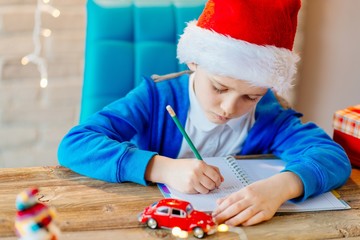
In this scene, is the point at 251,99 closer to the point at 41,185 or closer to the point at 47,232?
the point at 41,185

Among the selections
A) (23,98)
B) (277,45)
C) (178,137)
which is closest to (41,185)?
(178,137)

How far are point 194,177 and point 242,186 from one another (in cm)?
11

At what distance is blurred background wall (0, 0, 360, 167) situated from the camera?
5.65ft

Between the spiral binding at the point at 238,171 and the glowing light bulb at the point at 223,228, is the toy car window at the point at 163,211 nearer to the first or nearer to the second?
the glowing light bulb at the point at 223,228

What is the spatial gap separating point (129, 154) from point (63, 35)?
0.80 metres

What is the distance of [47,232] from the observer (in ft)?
2.23

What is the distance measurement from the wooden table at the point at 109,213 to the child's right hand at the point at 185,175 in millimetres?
29

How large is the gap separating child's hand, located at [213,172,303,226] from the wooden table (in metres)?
0.02

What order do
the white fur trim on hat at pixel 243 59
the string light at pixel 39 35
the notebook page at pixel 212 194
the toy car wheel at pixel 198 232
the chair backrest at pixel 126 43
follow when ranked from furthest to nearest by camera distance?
the string light at pixel 39 35 → the chair backrest at pixel 126 43 → the white fur trim on hat at pixel 243 59 → the notebook page at pixel 212 194 → the toy car wheel at pixel 198 232

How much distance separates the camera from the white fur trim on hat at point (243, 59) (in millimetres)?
1071

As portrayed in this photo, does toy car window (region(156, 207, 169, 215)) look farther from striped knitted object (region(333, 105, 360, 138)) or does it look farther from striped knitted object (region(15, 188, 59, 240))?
striped knitted object (region(333, 105, 360, 138))

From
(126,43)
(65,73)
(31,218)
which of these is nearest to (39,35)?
(65,73)

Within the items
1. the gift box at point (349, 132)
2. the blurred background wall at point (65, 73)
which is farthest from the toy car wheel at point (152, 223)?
the blurred background wall at point (65, 73)

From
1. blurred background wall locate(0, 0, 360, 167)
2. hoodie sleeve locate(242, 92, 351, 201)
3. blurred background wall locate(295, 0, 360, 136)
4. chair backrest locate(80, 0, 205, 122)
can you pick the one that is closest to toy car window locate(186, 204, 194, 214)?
hoodie sleeve locate(242, 92, 351, 201)
